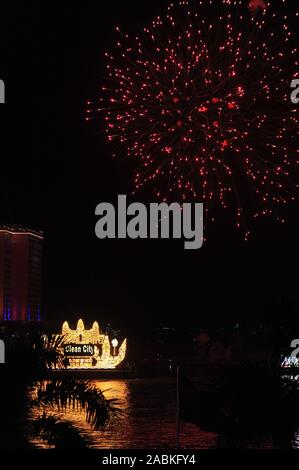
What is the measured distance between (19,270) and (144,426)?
4437 cm

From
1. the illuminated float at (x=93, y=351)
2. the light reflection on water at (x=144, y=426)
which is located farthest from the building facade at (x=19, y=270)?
the light reflection on water at (x=144, y=426)

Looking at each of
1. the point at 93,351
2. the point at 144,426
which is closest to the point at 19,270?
the point at 93,351

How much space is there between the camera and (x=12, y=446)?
8414 mm

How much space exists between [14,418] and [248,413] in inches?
91.6

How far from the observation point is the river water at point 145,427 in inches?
503

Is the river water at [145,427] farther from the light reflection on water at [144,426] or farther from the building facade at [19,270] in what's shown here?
the building facade at [19,270]

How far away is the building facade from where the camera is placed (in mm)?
57469

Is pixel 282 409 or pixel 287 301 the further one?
pixel 287 301

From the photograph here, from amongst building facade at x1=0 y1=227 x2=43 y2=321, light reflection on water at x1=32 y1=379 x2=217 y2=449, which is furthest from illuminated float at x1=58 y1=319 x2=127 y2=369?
building facade at x1=0 y1=227 x2=43 y2=321

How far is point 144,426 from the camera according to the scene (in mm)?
15367

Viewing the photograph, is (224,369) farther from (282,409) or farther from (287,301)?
(287,301)

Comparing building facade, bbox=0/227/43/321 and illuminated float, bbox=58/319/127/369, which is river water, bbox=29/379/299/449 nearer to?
illuminated float, bbox=58/319/127/369

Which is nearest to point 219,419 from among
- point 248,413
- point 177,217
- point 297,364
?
point 248,413
